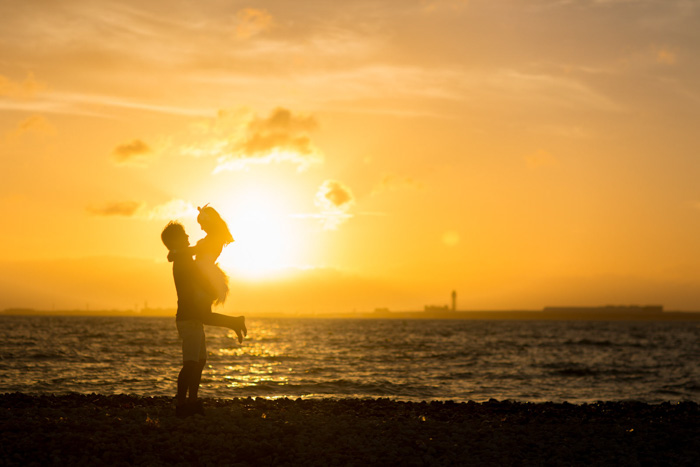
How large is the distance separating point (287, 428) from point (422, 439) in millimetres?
2059

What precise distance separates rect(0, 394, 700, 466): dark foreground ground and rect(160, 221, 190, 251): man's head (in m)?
2.59

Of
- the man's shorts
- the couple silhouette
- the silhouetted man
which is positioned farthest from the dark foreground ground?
the man's shorts

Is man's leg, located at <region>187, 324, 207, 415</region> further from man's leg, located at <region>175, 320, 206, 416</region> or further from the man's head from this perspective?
the man's head

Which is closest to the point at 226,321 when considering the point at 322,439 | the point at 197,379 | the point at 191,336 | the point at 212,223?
the point at 191,336

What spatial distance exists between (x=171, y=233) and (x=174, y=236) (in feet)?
0.22

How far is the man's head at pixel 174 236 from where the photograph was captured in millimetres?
10297

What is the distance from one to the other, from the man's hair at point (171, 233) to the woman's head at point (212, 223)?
342 millimetres

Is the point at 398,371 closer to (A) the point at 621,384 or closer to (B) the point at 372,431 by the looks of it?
(A) the point at 621,384

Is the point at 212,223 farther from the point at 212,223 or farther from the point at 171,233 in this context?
the point at 171,233

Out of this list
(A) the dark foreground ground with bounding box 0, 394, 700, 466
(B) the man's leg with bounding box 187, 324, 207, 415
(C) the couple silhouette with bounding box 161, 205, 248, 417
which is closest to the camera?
(A) the dark foreground ground with bounding box 0, 394, 700, 466

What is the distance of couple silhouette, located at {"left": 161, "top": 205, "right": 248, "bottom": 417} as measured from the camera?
33.2ft

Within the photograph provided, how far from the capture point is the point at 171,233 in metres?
10.3

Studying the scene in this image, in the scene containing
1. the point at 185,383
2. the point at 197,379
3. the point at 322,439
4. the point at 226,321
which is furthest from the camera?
the point at 197,379

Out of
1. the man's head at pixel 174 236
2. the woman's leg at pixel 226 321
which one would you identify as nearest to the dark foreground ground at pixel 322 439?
the woman's leg at pixel 226 321
